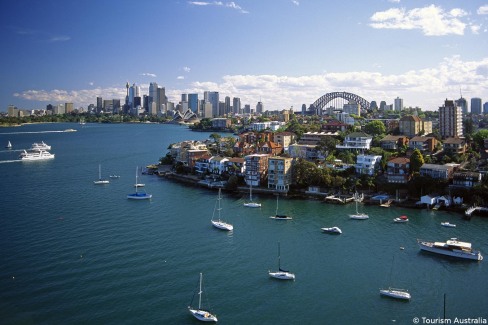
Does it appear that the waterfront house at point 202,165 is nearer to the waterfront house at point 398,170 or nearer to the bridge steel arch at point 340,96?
the waterfront house at point 398,170

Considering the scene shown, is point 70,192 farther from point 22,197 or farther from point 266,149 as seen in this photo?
point 266,149

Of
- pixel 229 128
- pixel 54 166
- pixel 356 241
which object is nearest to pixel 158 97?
pixel 229 128

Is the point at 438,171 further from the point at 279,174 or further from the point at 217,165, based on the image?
the point at 217,165

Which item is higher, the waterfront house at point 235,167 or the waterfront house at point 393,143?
the waterfront house at point 393,143

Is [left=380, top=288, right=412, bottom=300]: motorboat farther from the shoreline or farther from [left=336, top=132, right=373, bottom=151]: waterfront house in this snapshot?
[left=336, top=132, right=373, bottom=151]: waterfront house

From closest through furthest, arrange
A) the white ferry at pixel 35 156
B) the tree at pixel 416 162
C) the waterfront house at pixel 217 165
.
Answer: the tree at pixel 416 162
the waterfront house at pixel 217 165
the white ferry at pixel 35 156

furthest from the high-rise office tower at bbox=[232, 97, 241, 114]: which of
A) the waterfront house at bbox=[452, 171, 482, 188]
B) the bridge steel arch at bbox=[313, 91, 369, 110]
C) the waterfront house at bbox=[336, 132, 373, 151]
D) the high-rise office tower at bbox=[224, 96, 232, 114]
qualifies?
the waterfront house at bbox=[452, 171, 482, 188]

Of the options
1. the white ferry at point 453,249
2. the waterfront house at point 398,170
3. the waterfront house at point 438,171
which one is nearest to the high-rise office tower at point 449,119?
the waterfront house at point 398,170

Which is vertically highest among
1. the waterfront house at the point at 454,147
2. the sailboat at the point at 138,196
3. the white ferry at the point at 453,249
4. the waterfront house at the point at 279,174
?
the waterfront house at the point at 454,147
